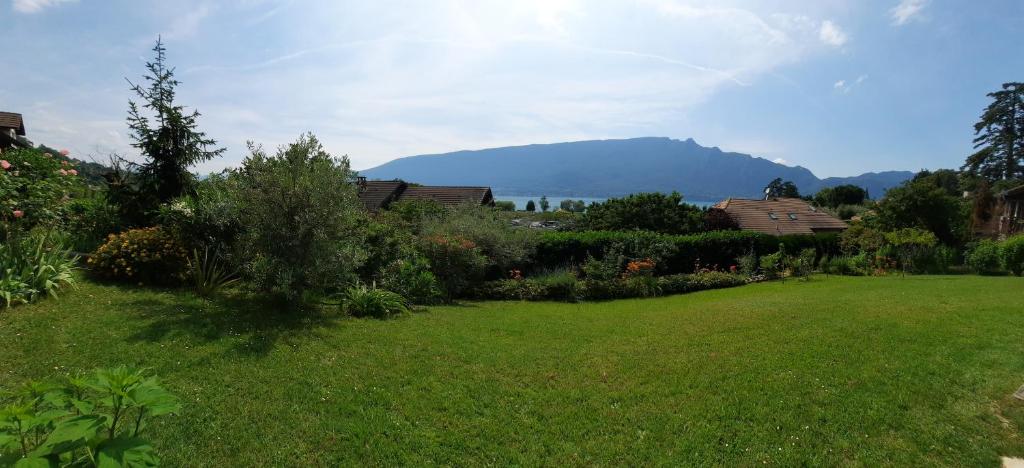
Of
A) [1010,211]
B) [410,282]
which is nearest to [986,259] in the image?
[1010,211]

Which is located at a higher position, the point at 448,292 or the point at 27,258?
the point at 27,258

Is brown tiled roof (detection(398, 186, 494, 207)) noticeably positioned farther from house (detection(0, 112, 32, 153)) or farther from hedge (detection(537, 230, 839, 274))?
house (detection(0, 112, 32, 153))

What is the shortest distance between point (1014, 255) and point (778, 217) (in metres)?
14.0

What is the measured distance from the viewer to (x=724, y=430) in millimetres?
4340

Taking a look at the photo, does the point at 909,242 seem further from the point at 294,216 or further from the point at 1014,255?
the point at 294,216

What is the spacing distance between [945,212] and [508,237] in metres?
20.8

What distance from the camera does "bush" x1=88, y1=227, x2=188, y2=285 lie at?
844cm

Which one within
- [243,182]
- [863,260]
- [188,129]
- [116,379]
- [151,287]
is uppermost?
[188,129]

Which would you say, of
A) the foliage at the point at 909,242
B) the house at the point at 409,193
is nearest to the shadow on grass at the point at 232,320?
the foliage at the point at 909,242

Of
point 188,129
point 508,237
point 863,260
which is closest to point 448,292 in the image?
point 508,237

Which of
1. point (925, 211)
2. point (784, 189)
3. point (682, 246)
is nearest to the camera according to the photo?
point (682, 246)

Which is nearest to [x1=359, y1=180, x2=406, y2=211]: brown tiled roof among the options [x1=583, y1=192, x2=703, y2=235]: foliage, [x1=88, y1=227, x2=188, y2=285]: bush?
[x1=583, y1=192, x2=703, y2=235]: foliage

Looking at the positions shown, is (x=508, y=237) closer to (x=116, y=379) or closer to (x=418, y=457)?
(x=418, y=457)

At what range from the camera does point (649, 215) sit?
22812mm
